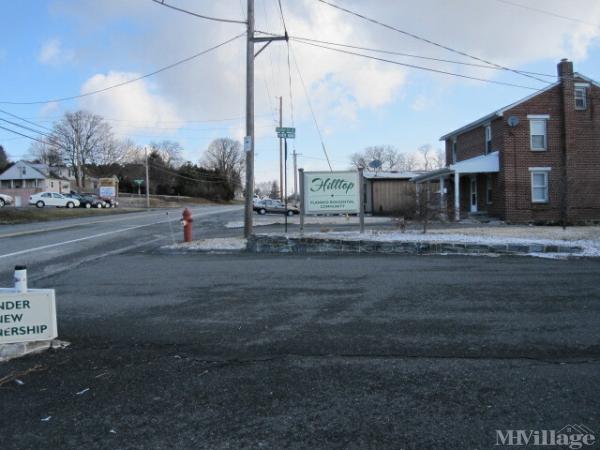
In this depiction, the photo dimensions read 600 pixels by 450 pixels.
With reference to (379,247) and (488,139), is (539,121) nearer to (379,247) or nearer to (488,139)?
(488,139)

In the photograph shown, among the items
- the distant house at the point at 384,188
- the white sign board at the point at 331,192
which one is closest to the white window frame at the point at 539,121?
the white sign board at the point at 331,192

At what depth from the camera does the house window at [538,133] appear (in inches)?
987

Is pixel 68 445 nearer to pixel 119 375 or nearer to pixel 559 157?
pixel 119 375

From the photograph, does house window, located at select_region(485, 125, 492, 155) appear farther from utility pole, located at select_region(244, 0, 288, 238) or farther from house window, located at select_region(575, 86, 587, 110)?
utility pole, located at select_region(244, 0, 288, 238)

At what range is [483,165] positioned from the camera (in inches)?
1005

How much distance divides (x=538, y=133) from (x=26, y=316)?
82.2 ft

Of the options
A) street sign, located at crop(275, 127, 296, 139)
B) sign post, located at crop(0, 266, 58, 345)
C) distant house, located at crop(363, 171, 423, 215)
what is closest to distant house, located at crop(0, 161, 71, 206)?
distant house, located at crop(363, 171, 423, 215)

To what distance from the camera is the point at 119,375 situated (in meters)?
4.79

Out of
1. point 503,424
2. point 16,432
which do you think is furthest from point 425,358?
point 16,432

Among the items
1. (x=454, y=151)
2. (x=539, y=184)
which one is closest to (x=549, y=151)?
(x=539, y=184)

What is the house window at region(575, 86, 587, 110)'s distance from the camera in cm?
2504

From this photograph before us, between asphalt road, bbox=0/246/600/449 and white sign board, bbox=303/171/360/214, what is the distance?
25.6 ft

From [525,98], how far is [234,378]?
80.3ft

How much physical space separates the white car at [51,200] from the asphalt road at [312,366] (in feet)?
153
